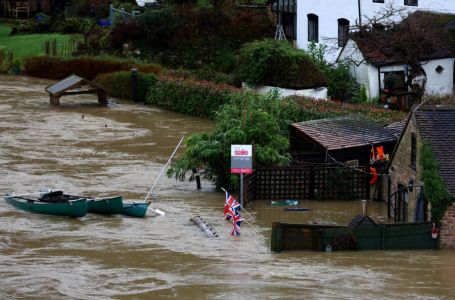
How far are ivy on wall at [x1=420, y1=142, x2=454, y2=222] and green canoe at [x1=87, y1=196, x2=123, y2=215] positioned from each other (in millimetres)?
9293

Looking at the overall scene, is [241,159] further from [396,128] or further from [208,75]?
[208,75]

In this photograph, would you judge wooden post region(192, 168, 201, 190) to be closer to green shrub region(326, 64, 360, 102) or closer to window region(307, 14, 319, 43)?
green shrub region(326, 64, 360, 102)

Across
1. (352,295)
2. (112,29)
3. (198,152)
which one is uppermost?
(112,29)

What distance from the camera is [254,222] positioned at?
35312 millimetres

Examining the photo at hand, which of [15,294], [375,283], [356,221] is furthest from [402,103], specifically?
[15,294]

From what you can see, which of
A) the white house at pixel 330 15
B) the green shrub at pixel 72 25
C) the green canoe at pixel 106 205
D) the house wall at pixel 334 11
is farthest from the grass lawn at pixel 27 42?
the green canoe at pixel 106 205

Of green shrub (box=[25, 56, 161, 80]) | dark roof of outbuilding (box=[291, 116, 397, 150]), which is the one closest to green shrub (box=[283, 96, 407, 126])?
dark roof of outbuilding (box=[291, 116, 397, 150])

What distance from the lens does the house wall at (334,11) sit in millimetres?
58875

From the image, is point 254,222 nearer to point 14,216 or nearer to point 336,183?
point 336,183

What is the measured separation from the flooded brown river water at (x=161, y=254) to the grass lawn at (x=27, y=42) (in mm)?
30258

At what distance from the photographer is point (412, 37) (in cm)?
5319

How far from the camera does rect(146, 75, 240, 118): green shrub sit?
5612cm

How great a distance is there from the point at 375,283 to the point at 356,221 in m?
4.03

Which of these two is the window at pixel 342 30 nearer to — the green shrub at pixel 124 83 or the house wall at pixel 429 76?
the house wall at pixel 429 76
